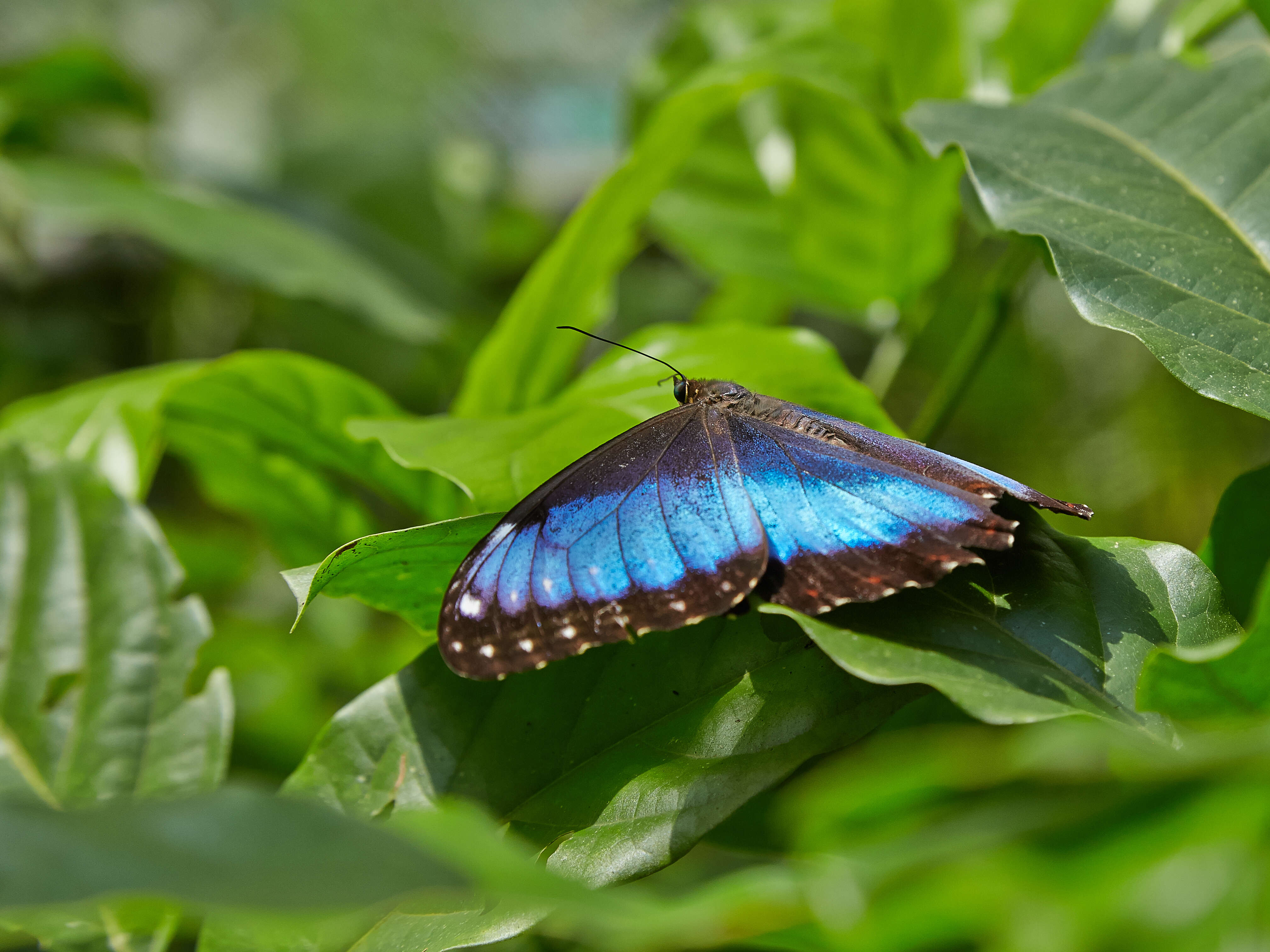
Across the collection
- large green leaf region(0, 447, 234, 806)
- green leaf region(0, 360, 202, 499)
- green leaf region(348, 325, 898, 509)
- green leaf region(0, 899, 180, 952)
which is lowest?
green leaf region(0, 899, 180, 952)

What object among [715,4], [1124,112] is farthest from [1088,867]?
[715,4]

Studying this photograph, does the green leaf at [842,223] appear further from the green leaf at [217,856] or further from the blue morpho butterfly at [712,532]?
the green leaf at [217,856]

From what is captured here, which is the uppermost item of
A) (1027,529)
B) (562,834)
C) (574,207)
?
(1027,529)

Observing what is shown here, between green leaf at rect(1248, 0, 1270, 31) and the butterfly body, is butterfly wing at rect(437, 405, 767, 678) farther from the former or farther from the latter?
green leaf at rect(1248, 0, 1270, 31)

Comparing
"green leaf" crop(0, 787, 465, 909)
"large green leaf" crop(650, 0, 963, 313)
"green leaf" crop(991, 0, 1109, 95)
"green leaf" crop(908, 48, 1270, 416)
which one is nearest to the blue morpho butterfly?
"green leaf" crop(908, 48, 1270, 416)

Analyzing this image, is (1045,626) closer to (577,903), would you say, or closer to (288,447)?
(577,903)

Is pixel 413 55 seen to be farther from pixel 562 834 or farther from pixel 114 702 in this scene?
pixel 562 834
